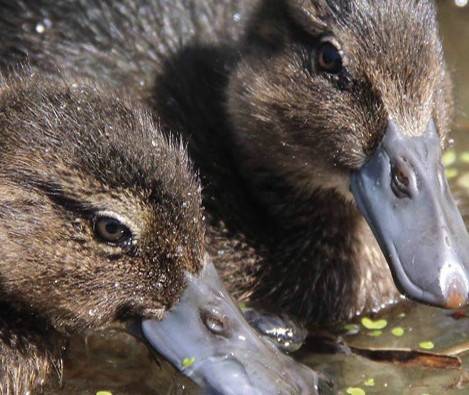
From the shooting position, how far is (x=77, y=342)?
528 centimetres

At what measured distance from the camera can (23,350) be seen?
473 cm

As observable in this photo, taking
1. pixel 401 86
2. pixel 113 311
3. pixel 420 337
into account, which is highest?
pixel 401 86

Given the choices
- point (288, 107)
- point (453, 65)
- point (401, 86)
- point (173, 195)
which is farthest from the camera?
point (453, 65)

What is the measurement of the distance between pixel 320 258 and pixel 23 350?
1.45 meters

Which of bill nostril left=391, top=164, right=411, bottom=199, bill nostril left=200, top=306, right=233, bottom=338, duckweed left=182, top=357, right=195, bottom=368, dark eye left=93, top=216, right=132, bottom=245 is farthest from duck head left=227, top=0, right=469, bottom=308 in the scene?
dark eye left=93, top=216, right=132, bottom=245

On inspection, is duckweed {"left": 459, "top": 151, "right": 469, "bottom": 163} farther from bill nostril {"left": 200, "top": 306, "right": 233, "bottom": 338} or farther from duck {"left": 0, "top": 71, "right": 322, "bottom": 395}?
bill nostril {"left": 200, "top": 306, "right": 233, "bottom": 338}

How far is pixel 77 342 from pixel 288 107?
1.26m

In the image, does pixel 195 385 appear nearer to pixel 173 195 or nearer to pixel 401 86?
pixel 173 195

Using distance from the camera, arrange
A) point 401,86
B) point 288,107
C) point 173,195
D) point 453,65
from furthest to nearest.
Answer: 1. point 453,65
2. point 288,107
3. point 401,86
4. point 173,195

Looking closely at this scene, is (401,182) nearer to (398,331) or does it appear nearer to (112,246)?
(398,331)

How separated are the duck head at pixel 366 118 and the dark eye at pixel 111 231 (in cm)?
96

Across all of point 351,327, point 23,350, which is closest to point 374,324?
point 351,327

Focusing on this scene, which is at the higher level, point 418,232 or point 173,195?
point 418,232

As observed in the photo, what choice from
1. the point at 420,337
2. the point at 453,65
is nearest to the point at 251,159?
the point at 420,337
